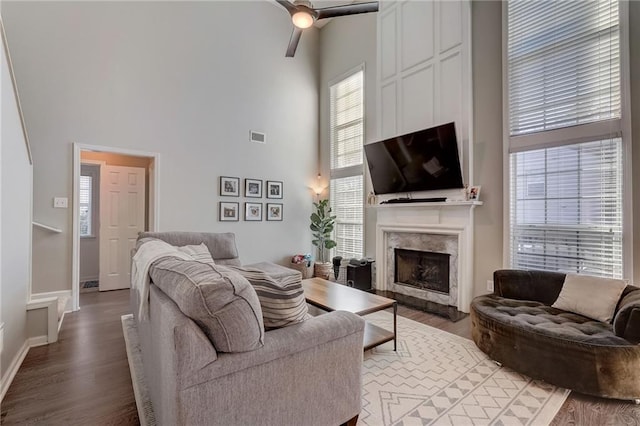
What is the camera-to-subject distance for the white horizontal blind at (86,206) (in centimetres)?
536

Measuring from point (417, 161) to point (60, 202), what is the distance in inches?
188

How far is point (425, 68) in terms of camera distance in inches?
167

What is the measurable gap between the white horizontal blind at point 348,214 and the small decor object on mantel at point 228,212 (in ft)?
6.32

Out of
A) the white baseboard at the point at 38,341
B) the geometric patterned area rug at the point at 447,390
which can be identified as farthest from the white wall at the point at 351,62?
the white baseboard at the point at 38,341

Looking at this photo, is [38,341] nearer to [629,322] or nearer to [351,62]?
[629,322]

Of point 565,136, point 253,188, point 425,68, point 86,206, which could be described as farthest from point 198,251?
point 565,136

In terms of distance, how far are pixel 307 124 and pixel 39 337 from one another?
203 inches

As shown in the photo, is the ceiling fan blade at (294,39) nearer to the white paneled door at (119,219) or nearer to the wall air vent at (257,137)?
the wall air vent at (257,137)

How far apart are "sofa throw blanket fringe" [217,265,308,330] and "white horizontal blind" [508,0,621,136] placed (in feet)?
10.9

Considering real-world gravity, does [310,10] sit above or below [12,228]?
above

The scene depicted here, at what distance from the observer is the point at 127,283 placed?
4961 mm

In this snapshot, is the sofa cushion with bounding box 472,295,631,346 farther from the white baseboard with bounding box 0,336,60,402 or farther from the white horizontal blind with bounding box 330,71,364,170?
the white baseboard with bounding box 0,336,60,402

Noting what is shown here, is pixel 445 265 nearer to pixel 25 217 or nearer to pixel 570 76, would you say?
pixel 570 76

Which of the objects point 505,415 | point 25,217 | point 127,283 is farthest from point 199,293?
point 127,283
